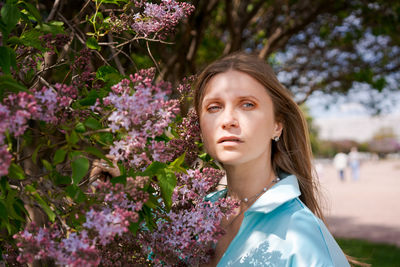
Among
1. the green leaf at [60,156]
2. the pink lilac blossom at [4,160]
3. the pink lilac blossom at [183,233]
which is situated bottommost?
the pink lilac blossom at [183,233]

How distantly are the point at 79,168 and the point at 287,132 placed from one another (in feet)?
5.71

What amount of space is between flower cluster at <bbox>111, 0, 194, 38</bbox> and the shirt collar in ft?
3.23

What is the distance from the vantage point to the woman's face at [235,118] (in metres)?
1.96

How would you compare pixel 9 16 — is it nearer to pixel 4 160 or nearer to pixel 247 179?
pixel 4 160

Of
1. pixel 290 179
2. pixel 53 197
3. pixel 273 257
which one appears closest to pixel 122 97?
pixel 53 197

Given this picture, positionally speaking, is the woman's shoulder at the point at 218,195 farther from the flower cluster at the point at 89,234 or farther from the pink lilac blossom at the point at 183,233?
the flower cluster at the point at 89,234

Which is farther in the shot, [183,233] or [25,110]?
[183,233]

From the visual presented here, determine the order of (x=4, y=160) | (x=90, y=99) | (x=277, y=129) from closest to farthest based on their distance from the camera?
1. (x=4, y=160)
2. (x=90, y=99)
3. (x=277, y=129)

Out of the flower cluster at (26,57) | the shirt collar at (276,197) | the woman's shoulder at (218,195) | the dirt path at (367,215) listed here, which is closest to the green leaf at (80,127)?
the flower cluster at (26,57)

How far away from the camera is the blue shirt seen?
1.75 m

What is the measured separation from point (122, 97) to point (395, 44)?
9109 mm

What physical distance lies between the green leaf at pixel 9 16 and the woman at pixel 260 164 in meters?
1.06

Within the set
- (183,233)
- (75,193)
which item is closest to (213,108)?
(183,233)

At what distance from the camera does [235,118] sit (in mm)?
1967
